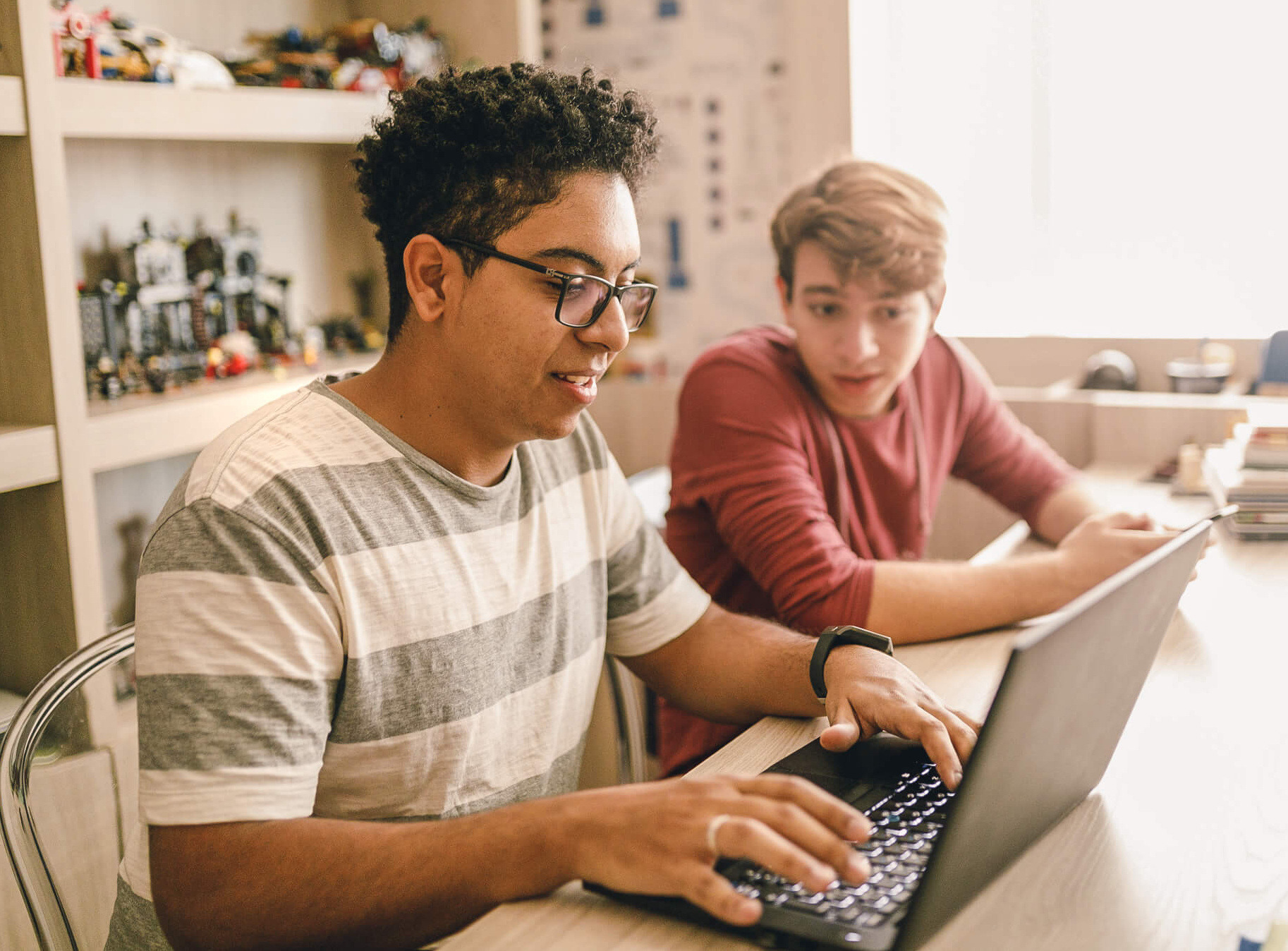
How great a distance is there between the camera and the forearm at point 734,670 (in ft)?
3.87

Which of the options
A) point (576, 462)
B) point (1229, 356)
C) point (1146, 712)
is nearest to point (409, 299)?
point (576, 462)

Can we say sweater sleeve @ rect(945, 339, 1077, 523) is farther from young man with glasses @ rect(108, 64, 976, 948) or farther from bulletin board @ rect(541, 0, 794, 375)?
bulletin board @ rect(541, 0, 794, 375)

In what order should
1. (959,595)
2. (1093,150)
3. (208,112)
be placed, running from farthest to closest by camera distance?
(1093,150) < (208,112) < (959,595)

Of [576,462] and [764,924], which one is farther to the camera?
[576,462]

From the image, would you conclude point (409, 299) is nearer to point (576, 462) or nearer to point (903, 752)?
point (576, 462)

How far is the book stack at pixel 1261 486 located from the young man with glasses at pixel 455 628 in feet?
2.98

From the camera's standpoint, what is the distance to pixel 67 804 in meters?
1.10

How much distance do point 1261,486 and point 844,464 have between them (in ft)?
2.06

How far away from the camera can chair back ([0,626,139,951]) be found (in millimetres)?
1036

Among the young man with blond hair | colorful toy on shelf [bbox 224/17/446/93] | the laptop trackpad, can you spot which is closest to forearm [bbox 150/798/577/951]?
the laptop trackpad

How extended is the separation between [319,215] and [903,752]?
2186mm

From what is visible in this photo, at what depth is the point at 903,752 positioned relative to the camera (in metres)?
1.01

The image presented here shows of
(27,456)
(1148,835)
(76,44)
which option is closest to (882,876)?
(1148,835)

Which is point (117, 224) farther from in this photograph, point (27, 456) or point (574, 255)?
point (574, 255)
